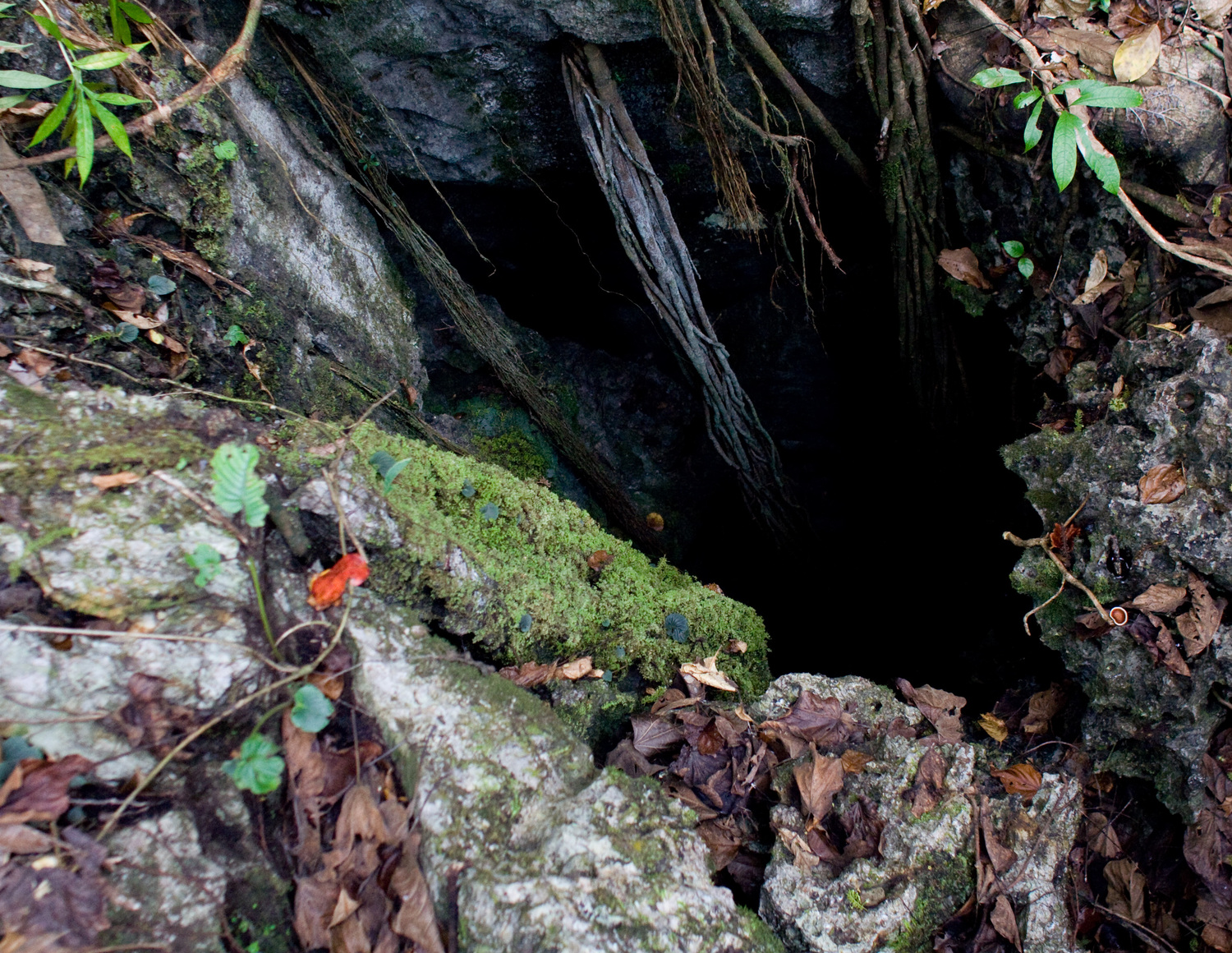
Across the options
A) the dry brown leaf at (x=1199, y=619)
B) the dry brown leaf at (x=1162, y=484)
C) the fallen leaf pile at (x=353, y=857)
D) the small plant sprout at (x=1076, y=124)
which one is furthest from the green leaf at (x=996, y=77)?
the fallen leaf pile at (x=353, y=857)

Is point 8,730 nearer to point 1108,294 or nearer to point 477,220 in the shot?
point 477,220

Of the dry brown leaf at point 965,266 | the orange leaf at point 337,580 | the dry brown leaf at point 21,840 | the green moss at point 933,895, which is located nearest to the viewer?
the dry brown leaf at point 21,840

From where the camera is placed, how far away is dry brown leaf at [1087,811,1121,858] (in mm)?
1861

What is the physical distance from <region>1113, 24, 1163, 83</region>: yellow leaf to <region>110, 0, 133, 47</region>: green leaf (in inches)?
115

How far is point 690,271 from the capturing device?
2955mm

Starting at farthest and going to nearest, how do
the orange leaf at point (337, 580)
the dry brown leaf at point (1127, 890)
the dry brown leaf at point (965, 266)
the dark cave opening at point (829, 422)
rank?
the dark cave opening at point (829, 422)
the dry brown leaf at point (965, 266)
the dry brown leaf at point (1127, 890)
the orange leaf at point (337, 580)


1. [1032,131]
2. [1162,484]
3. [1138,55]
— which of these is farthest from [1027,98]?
[1162,484]

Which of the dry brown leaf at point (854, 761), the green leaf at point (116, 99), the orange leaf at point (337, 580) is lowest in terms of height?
the dry brown leaf at point (854, 761)

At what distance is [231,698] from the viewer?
125 cm

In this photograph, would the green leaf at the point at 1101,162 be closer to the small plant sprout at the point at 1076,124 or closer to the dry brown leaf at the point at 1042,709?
the small plant sprout at the point at 1076,124

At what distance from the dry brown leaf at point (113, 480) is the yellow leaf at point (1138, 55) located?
3.00 metres

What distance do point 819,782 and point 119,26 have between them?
268 cm

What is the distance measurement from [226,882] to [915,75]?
3127 mm

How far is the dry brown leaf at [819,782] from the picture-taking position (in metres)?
1.64
